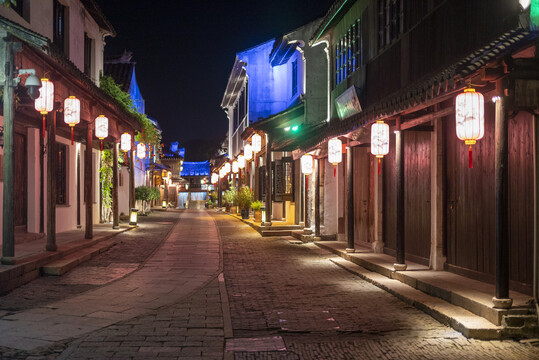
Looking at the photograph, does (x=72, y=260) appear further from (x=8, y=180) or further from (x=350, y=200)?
(x=350, y=200)

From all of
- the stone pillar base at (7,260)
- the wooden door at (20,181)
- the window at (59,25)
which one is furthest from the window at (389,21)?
the window at (59,25)

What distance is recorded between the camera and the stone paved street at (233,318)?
6.32 meters

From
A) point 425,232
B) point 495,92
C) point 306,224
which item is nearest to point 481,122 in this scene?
point 495,92

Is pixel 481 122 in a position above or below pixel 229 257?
above

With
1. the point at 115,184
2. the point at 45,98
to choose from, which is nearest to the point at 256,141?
the point at 115,184

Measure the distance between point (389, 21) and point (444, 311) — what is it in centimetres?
887

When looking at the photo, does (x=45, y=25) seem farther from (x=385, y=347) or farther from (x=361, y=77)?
(x=385, y=347)

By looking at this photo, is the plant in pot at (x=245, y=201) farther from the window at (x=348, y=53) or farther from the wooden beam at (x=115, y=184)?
the window at (x=348, y=53)

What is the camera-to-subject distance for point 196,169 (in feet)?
292

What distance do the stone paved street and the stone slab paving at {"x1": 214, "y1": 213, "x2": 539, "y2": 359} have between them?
0.02m

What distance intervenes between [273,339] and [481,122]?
4256 mm

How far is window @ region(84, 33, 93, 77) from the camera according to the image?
75.6 feet

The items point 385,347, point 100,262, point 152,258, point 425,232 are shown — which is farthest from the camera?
point 152,258

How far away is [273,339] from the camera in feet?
22.6
